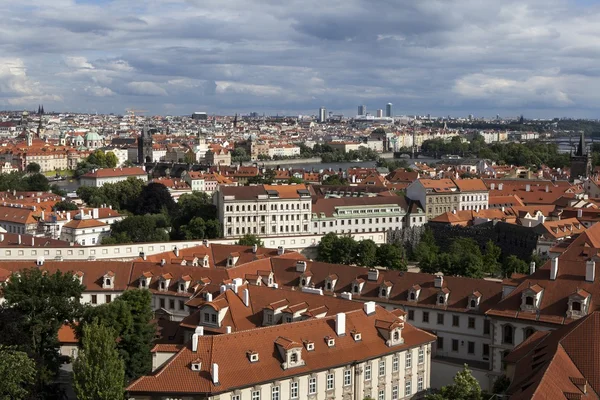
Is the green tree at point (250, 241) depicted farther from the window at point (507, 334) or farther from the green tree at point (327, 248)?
the window at point (507, 334)

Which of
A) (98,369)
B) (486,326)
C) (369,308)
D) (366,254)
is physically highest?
(369,308)

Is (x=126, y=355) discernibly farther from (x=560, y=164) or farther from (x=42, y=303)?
(x=560, y=164)

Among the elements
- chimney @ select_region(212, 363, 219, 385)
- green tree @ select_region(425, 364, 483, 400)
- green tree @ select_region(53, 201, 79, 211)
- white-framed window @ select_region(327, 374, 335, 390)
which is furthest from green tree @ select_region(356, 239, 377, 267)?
green tree @ select_region(53, 201, 79, 211)

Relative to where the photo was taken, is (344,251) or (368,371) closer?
(368,371)

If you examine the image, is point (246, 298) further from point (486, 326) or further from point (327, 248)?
point (327, 248)

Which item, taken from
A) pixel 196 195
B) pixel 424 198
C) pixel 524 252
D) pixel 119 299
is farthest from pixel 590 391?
pixel 196 195

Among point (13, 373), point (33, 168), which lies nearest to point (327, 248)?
point (13, 373)

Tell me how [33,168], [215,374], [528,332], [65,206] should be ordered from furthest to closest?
[33,168]
[65,206]
[528,332]
[215,374]
